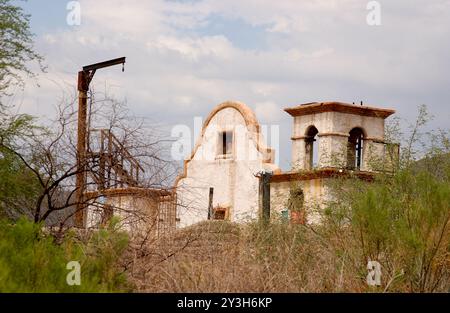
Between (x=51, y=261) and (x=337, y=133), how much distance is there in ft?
62.3

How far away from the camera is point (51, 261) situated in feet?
31.8

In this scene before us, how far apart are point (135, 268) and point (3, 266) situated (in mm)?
2995

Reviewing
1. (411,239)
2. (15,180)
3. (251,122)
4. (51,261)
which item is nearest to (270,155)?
(251,122)

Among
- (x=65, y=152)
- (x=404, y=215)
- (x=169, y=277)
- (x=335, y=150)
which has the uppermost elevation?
(x=335, y=150)

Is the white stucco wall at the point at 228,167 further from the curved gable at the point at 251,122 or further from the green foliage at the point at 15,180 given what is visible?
the green foliage at the point at 15,180

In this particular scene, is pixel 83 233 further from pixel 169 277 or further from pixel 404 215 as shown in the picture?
pixel 404 215

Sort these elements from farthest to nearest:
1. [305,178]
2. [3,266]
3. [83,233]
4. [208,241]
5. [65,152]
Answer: [305,178], [208,241], [65,152], [83,233], [3,266]

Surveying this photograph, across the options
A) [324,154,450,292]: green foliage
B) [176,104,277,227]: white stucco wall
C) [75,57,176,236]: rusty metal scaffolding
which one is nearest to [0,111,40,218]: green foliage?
[75,57,176,236]: rusty metal scaffolding

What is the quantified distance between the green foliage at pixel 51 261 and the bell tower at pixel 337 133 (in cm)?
1635

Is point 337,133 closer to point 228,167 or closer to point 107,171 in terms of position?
point 228,167

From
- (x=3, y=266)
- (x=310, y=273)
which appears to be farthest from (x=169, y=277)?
(x=3, y=266)

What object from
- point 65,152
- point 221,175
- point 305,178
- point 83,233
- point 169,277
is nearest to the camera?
point 169,277

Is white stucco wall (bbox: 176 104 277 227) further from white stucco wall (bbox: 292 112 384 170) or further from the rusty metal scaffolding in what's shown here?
the rusty metal scaffolding

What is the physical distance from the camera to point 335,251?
39.7ft
